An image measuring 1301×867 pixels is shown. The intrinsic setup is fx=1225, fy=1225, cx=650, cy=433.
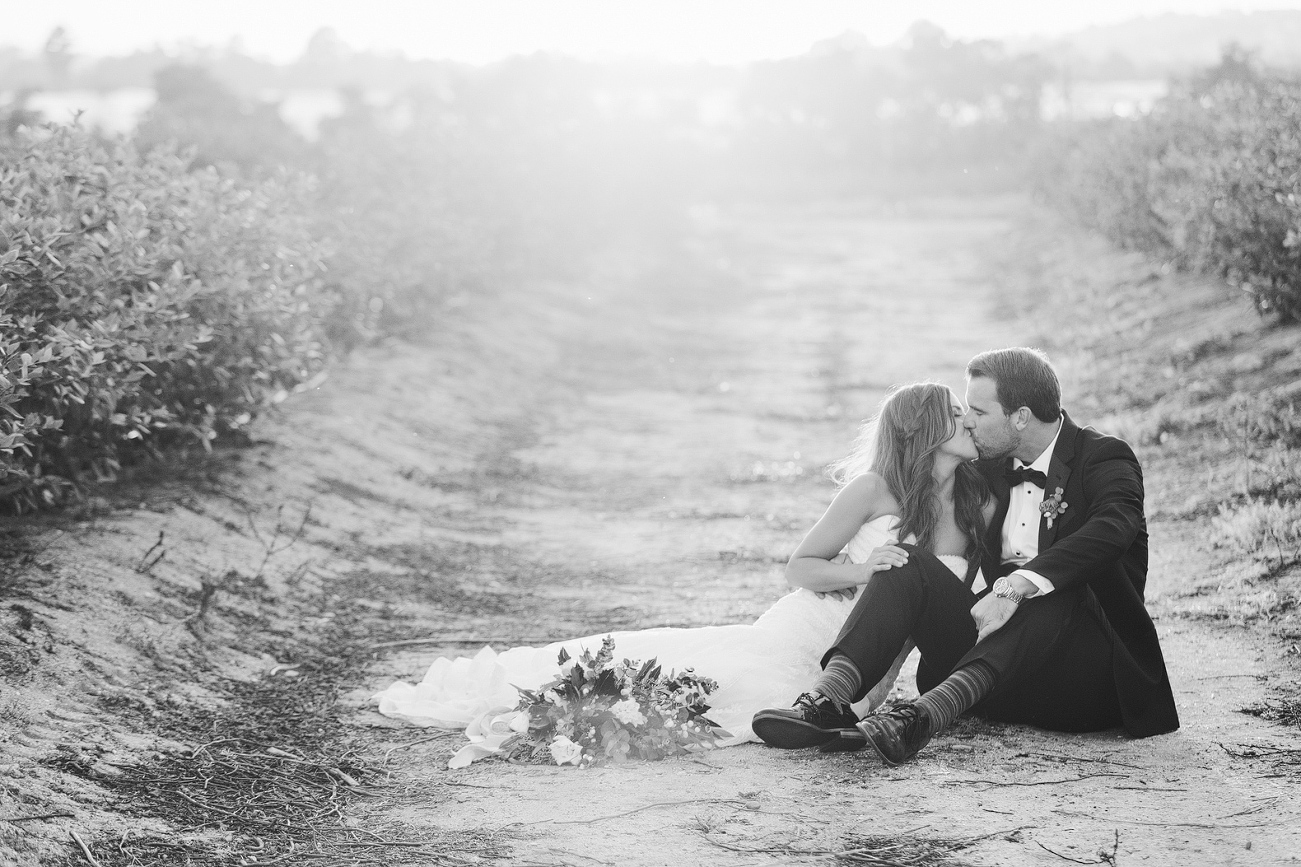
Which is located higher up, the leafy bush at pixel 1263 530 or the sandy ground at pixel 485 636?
the leafy bush at pixel 1263 530

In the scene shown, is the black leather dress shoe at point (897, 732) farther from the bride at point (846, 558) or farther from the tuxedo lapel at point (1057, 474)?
the tuxedo lapel at point (1057, 474)

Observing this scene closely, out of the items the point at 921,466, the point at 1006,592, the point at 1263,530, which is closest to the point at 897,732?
the point at 1006,592

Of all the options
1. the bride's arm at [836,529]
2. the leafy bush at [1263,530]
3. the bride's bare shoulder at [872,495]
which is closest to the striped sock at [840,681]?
the bride's arm at [836,529]

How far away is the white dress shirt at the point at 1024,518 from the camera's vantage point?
4.96 meters

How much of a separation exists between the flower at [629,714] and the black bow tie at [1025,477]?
180 centimetres

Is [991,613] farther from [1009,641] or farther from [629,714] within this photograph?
[629,714]

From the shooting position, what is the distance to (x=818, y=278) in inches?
1082

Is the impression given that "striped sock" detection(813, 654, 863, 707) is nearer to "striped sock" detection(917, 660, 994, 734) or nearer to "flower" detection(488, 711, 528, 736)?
"striped sock" detection(917, 660, 994, 734)

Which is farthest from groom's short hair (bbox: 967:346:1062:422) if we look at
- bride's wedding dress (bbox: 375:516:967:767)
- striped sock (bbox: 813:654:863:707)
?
striped sock (bbox: 813:654:863:707)

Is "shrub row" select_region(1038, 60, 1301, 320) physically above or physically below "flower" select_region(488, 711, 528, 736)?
above

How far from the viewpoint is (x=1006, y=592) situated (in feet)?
15.2

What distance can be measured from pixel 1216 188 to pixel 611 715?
10.6m

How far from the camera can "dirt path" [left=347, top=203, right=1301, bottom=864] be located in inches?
159

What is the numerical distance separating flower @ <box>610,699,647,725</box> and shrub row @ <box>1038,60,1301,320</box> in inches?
303
